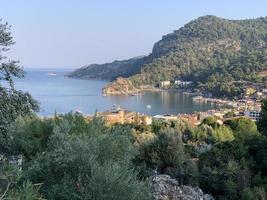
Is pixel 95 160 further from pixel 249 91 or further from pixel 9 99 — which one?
pixel 249 91

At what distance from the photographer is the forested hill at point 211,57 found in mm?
85438

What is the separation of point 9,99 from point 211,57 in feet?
368

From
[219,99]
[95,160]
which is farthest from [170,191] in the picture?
[219,99]

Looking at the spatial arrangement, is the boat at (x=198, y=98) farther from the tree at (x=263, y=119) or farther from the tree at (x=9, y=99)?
the tree at (x=9, y=99)

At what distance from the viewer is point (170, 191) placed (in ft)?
31.3

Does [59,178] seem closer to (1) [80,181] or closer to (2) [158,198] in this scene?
(1) [80,181]

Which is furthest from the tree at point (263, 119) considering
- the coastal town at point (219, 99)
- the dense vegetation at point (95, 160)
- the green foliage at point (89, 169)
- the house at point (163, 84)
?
the house at point (163, 84)

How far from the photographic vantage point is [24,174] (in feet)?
23.3

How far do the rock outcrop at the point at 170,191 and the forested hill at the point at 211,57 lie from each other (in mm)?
68264

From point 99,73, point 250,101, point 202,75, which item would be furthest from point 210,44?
point 250,101

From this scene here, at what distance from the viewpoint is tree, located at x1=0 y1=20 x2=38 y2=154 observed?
4.95m

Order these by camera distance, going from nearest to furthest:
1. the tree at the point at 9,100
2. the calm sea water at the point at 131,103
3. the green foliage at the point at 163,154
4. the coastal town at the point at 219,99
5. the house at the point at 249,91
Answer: the tree at the point at 9,100 < the green foliage at the point at 163,154 < the coastal town at the point at 219,99 < the calm sea water at the point at 131,103 < the house at the point at 249,91

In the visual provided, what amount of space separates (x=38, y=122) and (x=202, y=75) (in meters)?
84.2

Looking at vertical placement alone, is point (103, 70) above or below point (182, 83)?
above
